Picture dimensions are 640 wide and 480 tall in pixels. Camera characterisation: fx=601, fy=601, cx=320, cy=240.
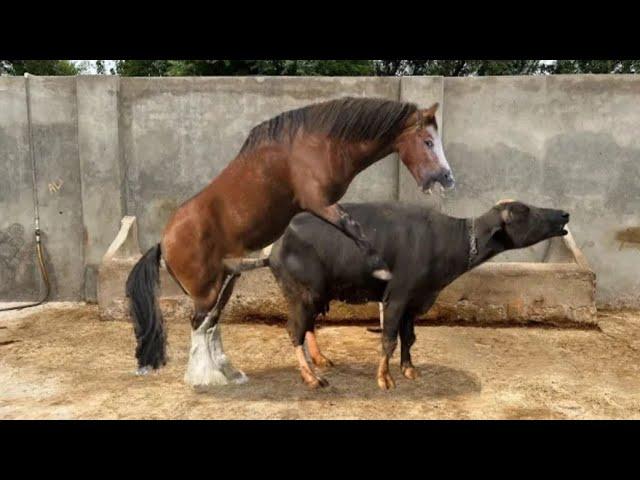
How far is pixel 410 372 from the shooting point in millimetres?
5531

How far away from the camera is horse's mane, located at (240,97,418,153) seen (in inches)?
173

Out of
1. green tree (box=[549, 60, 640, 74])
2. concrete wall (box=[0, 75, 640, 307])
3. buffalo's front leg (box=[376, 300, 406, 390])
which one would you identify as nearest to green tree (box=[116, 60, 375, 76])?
concrete wall (box=[0, 75, 640, 307])

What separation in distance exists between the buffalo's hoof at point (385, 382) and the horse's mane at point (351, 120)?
211 centimetres

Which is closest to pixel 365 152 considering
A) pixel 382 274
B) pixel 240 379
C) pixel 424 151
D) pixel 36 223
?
pixel 424 151

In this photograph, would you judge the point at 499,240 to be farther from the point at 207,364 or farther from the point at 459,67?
the point at 459,67

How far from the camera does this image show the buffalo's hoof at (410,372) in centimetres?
551

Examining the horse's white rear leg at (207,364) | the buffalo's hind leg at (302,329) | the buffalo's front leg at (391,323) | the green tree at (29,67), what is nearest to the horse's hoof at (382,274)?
the buffalo's front leg at (391,323)

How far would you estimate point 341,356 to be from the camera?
6.25m

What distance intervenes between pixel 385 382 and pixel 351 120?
2.30 meters

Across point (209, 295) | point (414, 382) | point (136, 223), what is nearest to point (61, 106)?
point (136, 223)

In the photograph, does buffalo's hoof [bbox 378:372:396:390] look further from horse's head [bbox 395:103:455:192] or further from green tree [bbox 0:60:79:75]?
green tree [bbox 0:60:79:75]

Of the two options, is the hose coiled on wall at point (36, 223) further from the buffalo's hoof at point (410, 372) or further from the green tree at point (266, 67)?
the green tree at point (266, 67)

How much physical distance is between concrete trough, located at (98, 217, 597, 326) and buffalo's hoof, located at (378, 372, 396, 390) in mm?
2198

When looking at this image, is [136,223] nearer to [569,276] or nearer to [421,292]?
[421,292]
